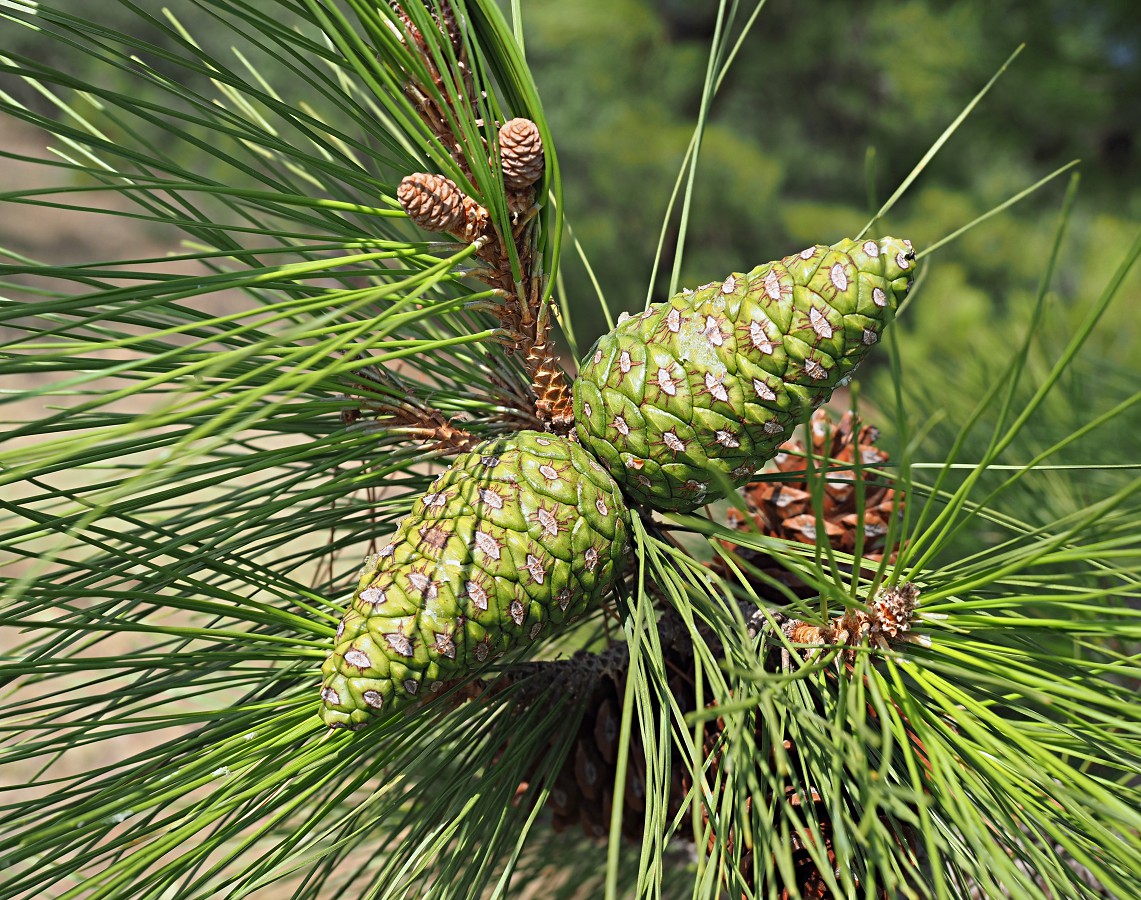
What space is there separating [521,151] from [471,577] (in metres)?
0.15

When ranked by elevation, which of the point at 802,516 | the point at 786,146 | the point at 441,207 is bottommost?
the point at 802,516

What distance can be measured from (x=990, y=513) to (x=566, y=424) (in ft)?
0.58

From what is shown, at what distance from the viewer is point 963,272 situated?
9.28 feet

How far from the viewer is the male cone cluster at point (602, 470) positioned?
29cm

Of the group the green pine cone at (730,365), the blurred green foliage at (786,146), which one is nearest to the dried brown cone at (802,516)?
the green pine cone at (730,365)

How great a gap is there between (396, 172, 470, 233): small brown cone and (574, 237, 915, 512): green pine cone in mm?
73

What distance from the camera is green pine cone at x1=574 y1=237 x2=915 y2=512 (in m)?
0.29

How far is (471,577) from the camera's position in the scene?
294mm

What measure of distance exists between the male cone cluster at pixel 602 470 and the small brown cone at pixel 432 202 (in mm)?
74

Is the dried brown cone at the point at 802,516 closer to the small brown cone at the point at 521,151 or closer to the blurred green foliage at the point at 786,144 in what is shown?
the small brown cone at the point at 521,151

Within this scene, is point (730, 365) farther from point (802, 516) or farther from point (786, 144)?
Result: point (786, 144)

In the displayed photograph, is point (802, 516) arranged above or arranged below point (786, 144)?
below

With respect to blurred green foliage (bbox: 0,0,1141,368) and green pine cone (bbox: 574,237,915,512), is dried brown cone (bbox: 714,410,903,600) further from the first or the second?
blurred green foliage (bbox: 0,0,1141,368)

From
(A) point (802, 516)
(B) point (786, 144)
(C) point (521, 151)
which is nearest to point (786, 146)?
(B) point (786, 144)
